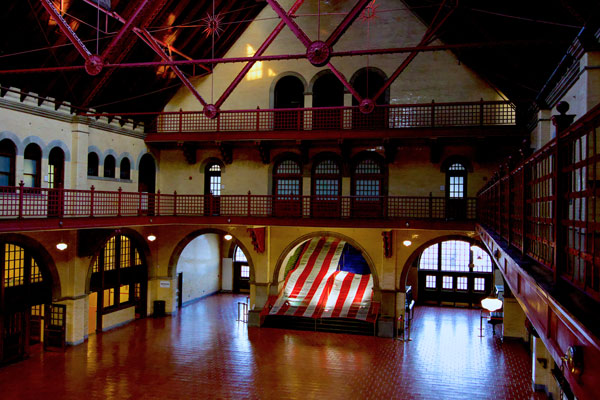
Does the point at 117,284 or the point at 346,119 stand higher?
the point at 346,119

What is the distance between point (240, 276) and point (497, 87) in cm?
1614

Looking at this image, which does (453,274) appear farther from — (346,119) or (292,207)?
(346,119)

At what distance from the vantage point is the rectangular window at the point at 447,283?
76.2 ft

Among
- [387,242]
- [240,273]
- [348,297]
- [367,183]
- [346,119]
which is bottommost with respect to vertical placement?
[348,297]

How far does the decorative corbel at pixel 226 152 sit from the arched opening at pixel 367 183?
16.7ft

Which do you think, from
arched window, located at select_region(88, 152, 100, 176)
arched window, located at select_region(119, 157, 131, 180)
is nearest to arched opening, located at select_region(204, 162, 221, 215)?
arched window, located at select_region(119, 157, 131, 180)

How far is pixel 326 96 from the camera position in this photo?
61.0 feet

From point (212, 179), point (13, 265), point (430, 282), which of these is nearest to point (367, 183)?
point (212, 179)

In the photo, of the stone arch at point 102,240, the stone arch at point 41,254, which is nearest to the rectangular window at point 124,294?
the stone arch at point 102,240

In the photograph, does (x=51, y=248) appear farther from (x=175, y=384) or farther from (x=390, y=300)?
(x=390, y=300)

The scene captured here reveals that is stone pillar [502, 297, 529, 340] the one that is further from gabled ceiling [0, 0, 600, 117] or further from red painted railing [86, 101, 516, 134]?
gabled ceiling [0, 0, 600, 117]

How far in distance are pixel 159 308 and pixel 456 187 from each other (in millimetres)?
13100

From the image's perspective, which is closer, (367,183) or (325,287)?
(367,183)

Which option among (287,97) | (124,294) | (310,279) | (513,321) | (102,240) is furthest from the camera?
(310,279)
